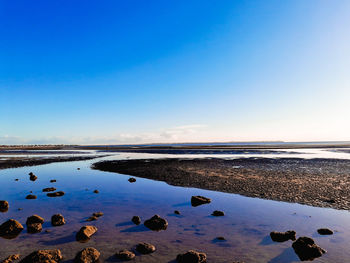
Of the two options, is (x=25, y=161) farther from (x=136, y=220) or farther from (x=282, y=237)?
(x=282, y=237)

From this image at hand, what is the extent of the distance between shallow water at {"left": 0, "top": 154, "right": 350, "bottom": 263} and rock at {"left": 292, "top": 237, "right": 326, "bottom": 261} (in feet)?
0.88

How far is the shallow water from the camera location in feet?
31.1

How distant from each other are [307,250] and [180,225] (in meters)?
6.17

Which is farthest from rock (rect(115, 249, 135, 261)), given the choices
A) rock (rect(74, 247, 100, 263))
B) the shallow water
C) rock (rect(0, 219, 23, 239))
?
rock (rect(0, 219, 23, 239))

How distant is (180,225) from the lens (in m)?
12.6

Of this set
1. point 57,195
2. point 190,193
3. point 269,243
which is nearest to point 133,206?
point 190,193

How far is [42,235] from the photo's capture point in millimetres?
11195

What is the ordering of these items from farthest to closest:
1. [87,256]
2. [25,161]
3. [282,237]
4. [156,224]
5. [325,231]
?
[25,161] → [156,224] → [325,231] → [282,237] → [87,256]

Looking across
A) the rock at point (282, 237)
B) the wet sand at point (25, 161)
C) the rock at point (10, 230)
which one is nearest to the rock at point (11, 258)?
the rock at point (10, 230)

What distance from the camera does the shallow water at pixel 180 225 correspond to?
373 inches

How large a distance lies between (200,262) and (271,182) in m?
18.0

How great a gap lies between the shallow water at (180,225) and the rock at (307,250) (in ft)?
0.88

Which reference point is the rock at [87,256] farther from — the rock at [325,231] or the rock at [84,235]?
the rock at [325,231]

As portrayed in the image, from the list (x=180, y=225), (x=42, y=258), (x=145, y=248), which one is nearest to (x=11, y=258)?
(x=42, y=258)
